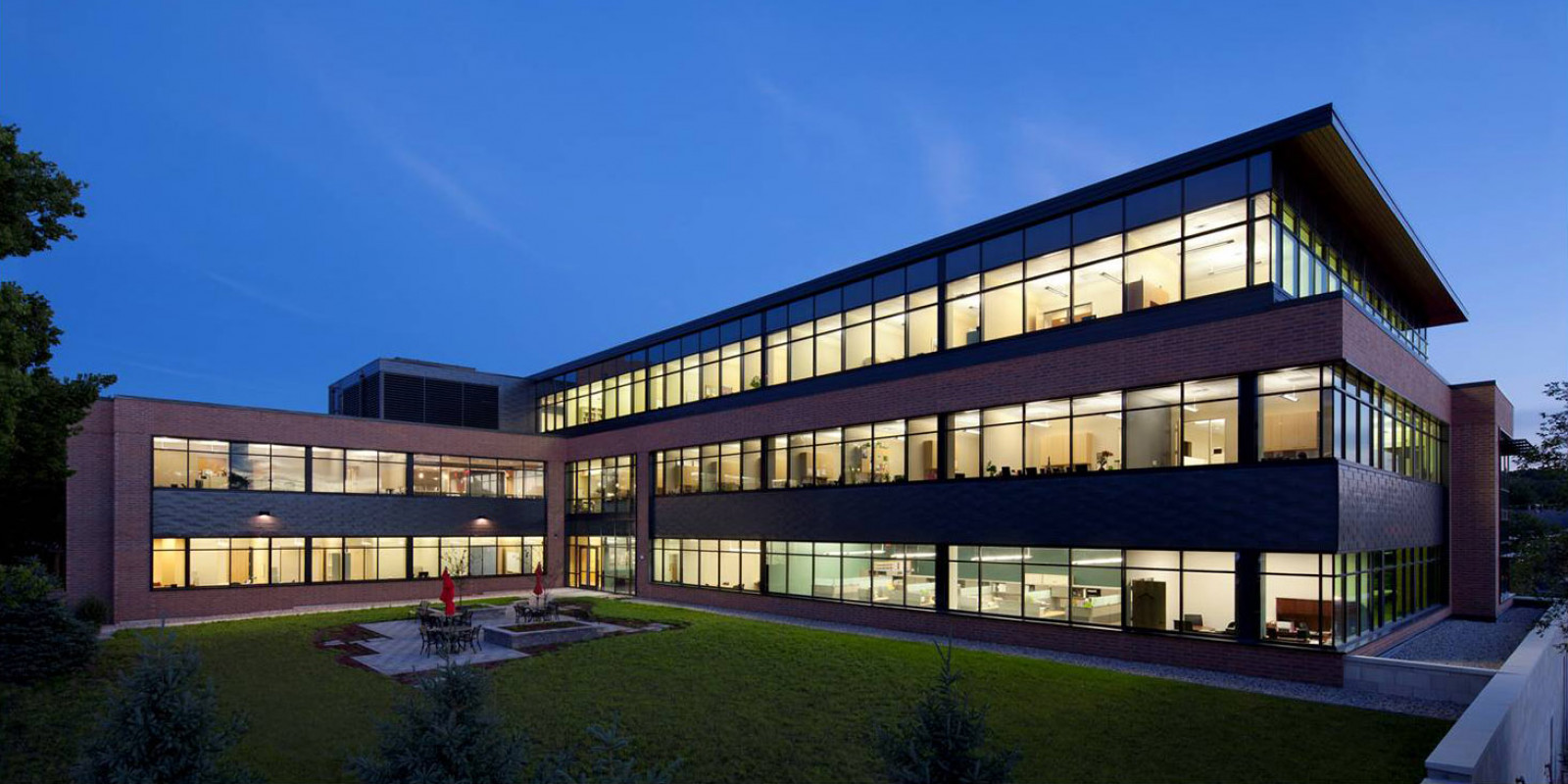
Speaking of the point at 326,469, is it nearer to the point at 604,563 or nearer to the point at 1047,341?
the point at 604,563

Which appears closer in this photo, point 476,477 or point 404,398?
point 476,477

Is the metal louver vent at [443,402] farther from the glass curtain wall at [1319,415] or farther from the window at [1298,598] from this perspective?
the window at [1298,598]

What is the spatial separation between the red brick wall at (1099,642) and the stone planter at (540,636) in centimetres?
795

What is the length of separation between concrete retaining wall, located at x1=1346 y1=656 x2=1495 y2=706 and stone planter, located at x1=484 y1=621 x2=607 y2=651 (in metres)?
18.8

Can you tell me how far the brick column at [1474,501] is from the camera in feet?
90.8

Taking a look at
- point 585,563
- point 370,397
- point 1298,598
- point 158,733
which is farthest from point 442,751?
point 370,397

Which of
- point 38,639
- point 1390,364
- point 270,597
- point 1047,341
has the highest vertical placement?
point 1047,341

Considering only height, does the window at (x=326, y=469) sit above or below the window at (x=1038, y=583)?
above

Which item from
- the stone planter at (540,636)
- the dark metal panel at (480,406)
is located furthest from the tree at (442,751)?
the dark metal panel at (480,406)

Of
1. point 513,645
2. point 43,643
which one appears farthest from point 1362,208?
point 43,643

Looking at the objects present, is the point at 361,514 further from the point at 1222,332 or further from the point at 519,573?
the point at 1222,332

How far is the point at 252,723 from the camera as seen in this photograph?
1375cm

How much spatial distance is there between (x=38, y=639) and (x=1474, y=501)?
40.3 metres

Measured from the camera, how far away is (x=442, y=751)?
25.9ft
